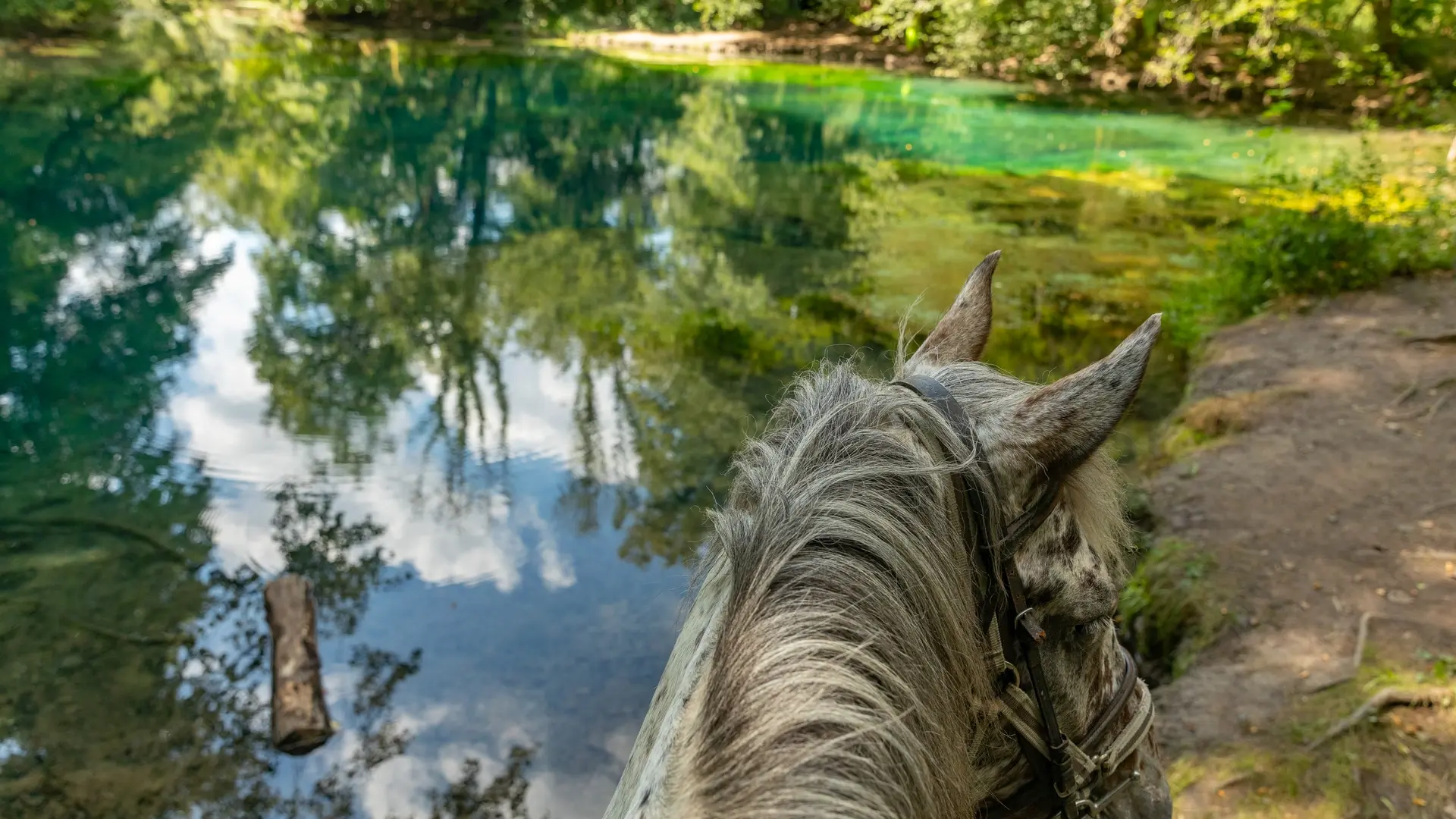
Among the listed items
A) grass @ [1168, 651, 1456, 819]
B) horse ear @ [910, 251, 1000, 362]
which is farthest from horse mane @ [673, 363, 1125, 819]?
grass @ [1168, 651, 1456, 819]

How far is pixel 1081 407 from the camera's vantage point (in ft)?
4.00

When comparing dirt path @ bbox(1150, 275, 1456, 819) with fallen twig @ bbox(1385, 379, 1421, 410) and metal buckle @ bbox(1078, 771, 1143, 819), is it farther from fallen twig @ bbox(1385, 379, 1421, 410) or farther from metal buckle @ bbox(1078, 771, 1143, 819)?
metal buckle @ bbox(1078, 771, 1143, 819)

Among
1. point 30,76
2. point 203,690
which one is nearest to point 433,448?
point 203,690

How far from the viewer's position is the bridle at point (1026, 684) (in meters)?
1.31

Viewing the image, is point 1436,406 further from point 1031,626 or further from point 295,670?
point 295,670

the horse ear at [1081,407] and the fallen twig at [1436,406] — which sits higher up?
the horse ear at [1081,407]

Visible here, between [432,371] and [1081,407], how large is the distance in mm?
8541

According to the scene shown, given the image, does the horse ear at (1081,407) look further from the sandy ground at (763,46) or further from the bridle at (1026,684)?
the sandy ground at (763,46)

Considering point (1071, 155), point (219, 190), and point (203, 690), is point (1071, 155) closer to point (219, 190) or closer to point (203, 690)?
point (219, 190)

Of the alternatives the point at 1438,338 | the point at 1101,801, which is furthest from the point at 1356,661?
the point at 1438,338

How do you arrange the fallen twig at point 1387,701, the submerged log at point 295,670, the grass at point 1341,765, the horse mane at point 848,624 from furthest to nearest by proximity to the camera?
the submerged log at point 295,670 → the fallen twig at point 1387,701 → the grass at point 1341,765 → the horse mane at point 848,624

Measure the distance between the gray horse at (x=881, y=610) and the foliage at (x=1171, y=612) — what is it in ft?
10.6

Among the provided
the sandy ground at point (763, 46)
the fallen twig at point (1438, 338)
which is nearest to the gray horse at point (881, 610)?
the fallen twig at point (1438, 338)

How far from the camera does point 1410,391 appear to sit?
626 centimetres
